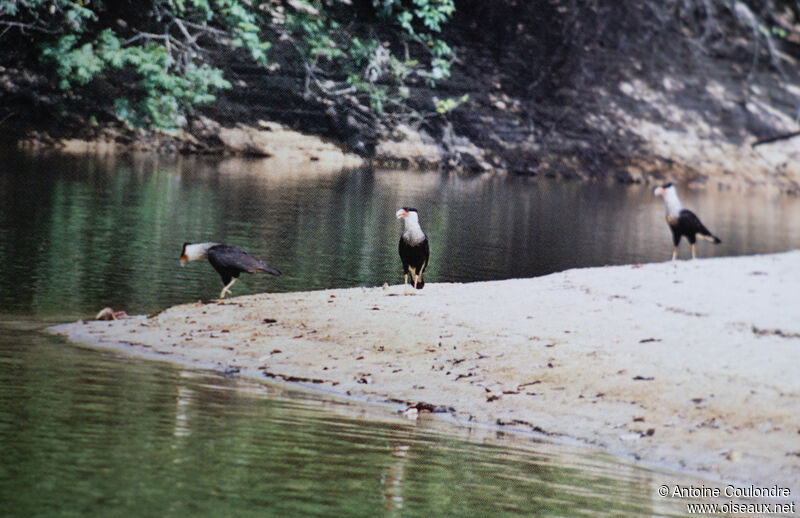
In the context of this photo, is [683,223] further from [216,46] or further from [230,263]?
[216,46]

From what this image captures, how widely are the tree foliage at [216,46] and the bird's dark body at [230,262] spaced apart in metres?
19.1

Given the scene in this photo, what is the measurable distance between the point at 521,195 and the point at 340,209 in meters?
9.66

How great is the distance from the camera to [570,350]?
9586 mm

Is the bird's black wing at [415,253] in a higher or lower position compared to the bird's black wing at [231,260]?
higher

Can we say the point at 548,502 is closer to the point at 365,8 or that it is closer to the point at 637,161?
the point at 365,8

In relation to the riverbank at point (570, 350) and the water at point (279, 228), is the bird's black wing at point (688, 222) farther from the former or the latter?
the water at point (279, 228)

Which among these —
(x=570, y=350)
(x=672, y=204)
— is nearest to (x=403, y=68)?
(x=672, y=204)

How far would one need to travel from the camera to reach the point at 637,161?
139ft

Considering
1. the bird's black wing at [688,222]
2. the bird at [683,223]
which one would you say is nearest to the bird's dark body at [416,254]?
the bird at [683,223]

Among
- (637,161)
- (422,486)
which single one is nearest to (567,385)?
(422,486)

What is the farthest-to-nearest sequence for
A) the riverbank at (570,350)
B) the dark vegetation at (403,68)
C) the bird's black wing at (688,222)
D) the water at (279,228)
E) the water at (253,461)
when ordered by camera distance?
the dark vegetation at (403,68) < the bird's black wing at (688,222) < the water at (279,228) < the riverbank at (570,350) < the water at (253,461)

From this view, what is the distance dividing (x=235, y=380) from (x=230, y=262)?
3.50 metres

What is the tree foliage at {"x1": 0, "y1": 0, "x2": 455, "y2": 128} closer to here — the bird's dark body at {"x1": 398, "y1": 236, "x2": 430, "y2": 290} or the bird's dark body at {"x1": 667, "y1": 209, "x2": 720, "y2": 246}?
the bird's dark body at {"x1": 667, "y1": 209, "x2": 720, "y2": 246}

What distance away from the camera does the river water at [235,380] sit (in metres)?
6.22
